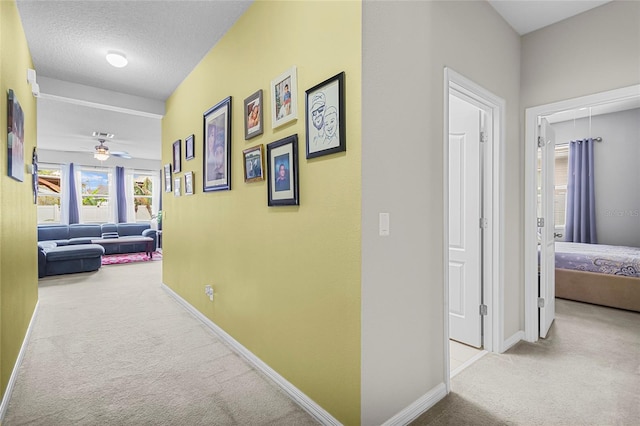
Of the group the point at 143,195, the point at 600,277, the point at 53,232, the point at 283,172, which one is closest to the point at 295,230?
the point at 283,172

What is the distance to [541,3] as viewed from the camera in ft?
7.80

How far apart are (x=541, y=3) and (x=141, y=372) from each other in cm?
405

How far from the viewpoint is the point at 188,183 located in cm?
363

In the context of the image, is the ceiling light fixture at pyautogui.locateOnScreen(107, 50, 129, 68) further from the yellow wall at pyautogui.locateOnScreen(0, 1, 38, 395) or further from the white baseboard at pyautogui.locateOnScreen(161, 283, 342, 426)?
the white baseboard at pyautogui.locateOnScreen(161, 283, 342, 426)

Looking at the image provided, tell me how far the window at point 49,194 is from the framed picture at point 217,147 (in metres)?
7.92

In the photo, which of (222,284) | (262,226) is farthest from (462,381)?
(222,284)

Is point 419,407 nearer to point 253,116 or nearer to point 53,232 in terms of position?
point 253,116

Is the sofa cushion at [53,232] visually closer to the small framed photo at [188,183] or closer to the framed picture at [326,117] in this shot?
the small framed photo at [188,183]

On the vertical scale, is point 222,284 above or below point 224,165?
below

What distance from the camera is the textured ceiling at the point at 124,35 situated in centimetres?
242

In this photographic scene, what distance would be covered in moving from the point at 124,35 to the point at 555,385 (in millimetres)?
4310

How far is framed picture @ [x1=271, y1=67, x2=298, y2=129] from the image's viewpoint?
193cm

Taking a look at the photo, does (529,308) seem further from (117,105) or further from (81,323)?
(117,105)

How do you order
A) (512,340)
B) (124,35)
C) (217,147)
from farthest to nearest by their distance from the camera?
1. (217,147)
2. (124,35)
3. (512,340)
